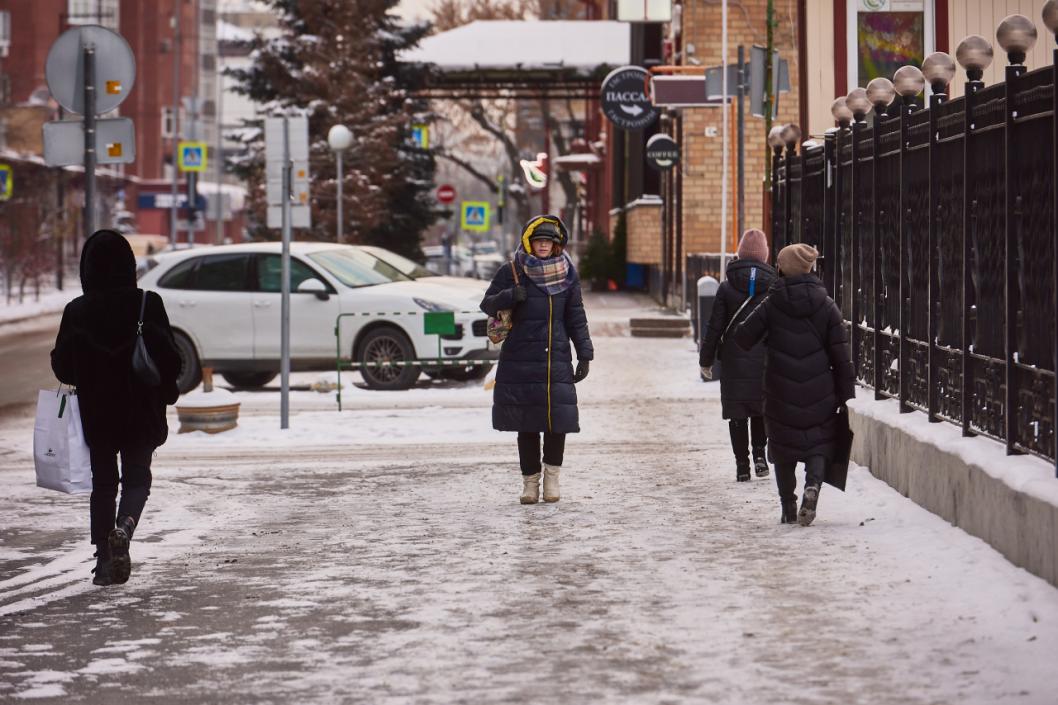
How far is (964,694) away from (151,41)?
310 ft

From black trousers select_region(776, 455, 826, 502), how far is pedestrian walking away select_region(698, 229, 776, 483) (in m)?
1.88

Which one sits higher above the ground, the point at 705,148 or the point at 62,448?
the point at 705,148

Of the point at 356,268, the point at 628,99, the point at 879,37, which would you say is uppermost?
the point at 628,99

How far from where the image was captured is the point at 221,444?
A: 15.6 metres

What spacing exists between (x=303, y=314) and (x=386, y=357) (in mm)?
1023

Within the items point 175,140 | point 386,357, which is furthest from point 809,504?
point 175,140

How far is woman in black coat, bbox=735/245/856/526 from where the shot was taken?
1036cm

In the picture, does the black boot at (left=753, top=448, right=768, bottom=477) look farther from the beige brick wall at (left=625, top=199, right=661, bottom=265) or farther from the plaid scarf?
the beige brick wall at (left=625, top=199, right=661, bottom=265)

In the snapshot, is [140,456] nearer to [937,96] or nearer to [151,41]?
[937,96]

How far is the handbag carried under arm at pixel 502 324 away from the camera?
1151cm

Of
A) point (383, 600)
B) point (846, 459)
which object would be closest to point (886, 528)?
point (846, 459)

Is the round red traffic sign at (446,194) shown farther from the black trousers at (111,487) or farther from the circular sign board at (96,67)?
the black trousers at (111,487)

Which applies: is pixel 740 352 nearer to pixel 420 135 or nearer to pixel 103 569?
pixel 103 569

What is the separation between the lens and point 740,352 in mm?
12500
